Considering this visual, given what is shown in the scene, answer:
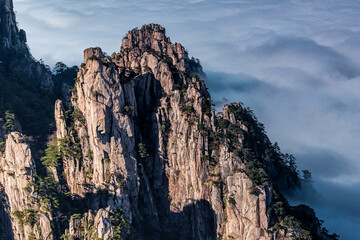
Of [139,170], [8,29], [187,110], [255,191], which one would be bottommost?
[255,191]

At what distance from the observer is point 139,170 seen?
108 metres

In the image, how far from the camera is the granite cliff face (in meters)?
91.8

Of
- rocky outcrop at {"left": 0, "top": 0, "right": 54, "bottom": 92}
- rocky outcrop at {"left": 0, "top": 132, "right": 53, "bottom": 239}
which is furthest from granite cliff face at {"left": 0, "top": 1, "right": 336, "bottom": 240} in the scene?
rocky outcrop at {"left": 0, "top": 0, "right": 54, "bottom": 92}

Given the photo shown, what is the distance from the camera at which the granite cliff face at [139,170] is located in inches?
3612

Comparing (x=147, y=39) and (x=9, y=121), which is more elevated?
(x=147, y=39)

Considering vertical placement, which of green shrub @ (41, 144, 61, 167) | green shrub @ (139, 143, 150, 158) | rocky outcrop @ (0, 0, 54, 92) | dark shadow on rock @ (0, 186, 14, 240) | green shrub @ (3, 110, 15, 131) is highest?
rocky outcrop @ (0, 0, 54, 92)

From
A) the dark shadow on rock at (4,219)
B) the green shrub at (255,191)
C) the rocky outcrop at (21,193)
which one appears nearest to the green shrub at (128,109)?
the rocky outcrop at (21,193)

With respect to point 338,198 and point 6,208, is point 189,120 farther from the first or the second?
point 338,198

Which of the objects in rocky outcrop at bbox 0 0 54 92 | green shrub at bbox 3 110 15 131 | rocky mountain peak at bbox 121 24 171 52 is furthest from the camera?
rocky mountain peak at bbox 121 24 171 52

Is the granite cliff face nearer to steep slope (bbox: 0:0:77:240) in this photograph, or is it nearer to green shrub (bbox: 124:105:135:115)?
steep slope (bbox: 0:0:77:240)

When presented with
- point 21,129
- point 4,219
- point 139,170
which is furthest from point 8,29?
point 4,219

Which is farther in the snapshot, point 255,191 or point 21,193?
point 255,191

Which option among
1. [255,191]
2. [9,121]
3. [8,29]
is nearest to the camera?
[255,191]

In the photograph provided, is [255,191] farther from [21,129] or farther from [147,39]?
[147,39]
